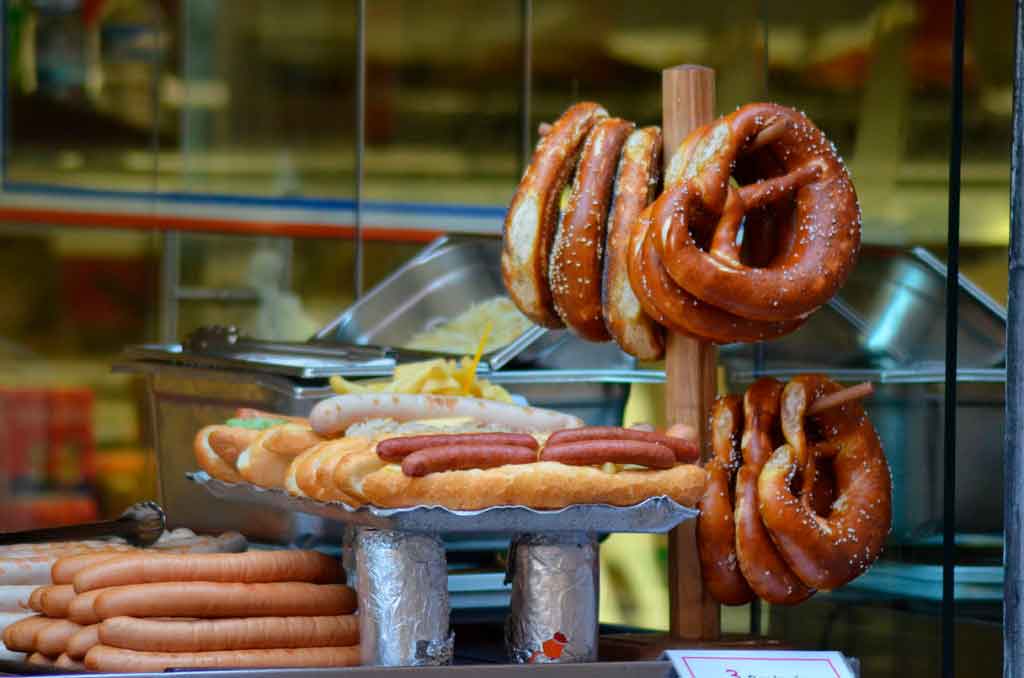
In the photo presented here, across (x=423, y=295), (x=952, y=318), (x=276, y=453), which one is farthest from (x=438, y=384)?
(x=423, y=295)

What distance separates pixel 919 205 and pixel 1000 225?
309mm

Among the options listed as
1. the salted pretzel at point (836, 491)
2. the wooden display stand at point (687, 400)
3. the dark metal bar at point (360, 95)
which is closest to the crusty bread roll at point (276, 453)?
the wooden display stand at point (687, 400)

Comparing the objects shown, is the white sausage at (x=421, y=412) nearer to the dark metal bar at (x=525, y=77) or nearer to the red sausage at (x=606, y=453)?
the red sausage at (x=606, y=453)

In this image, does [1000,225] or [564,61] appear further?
[564,61]

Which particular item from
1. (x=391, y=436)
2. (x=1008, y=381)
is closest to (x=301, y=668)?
(x=391, y=436)

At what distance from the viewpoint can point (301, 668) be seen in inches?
87.0

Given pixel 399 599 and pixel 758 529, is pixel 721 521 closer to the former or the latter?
pixel 758 529

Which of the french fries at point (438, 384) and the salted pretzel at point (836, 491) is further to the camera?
the french fries at point (438, 384)

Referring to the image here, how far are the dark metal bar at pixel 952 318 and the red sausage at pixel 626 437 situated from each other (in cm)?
40

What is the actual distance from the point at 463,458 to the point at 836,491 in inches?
28.2

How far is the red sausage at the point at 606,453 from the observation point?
2.20m

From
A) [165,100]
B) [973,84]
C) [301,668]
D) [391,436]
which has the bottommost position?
[301,668]

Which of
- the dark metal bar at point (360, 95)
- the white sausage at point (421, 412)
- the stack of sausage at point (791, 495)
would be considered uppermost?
the dark metal bar at point (360, 95)

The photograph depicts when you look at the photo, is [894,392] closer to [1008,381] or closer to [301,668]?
[1008,381]
